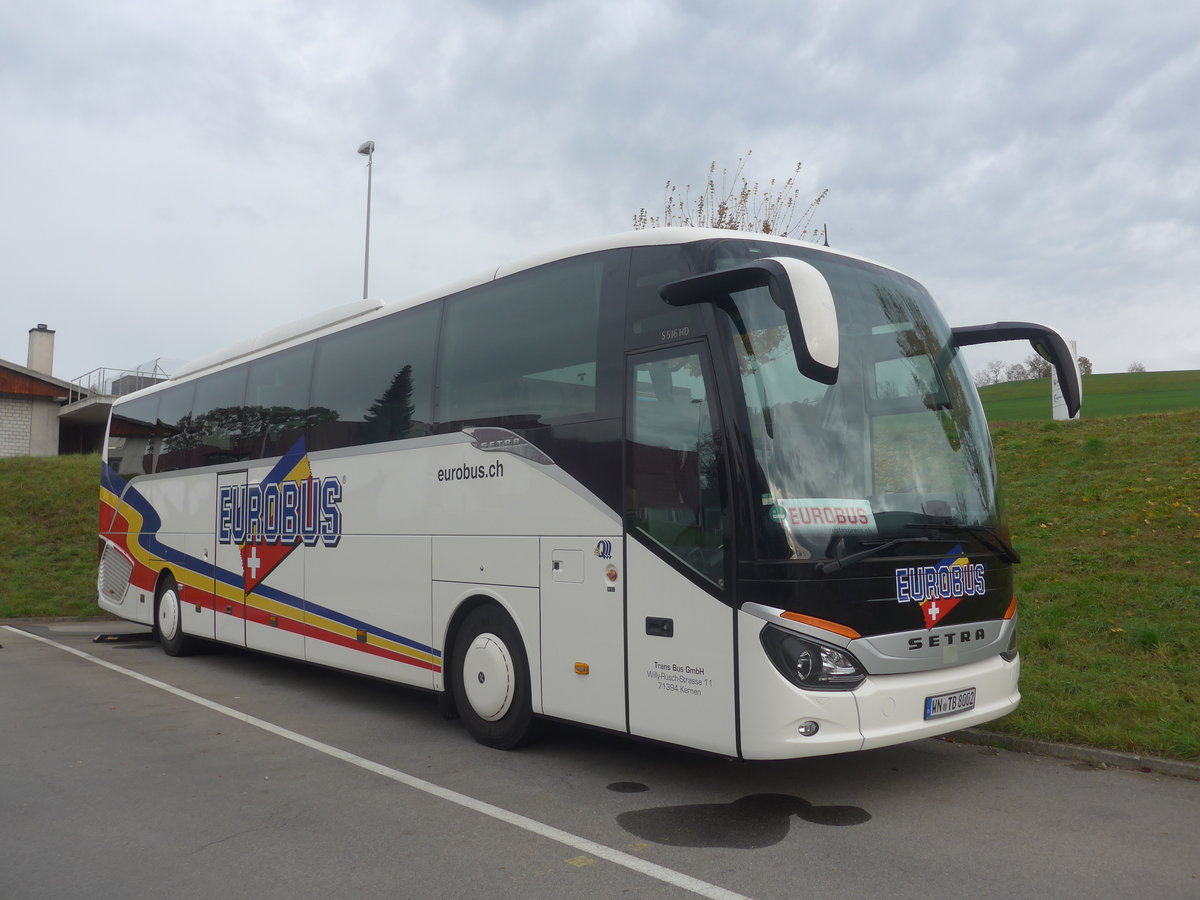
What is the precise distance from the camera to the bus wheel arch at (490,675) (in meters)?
7.16

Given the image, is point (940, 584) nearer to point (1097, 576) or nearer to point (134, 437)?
point (1097, 576)

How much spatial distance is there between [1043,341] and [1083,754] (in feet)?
9.44

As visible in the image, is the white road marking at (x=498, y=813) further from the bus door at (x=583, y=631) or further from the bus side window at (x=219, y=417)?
the bus side window at (x=219, y=417)

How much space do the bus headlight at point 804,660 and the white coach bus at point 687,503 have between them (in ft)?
0.04

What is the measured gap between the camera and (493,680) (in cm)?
731

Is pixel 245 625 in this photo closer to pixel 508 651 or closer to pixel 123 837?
pixel 508 651

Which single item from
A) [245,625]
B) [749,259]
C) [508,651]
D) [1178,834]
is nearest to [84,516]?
[245,625]

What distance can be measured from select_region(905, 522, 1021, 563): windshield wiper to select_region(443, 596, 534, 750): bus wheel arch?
2.92 metres

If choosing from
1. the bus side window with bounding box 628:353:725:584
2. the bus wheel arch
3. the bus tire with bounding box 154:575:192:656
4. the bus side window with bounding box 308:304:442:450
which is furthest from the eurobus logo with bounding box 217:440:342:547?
the bus side window with bounding box 628:353:725:584

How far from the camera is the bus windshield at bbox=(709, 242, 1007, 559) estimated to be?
5543 mm

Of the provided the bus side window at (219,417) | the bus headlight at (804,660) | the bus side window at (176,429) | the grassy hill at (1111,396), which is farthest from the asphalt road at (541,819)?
the grassy hill at (1111,396)

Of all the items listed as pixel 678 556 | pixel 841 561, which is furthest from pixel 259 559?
pixel 841 561

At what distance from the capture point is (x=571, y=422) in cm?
673

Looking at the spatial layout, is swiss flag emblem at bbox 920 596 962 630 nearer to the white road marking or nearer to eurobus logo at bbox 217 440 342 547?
the white road marking
